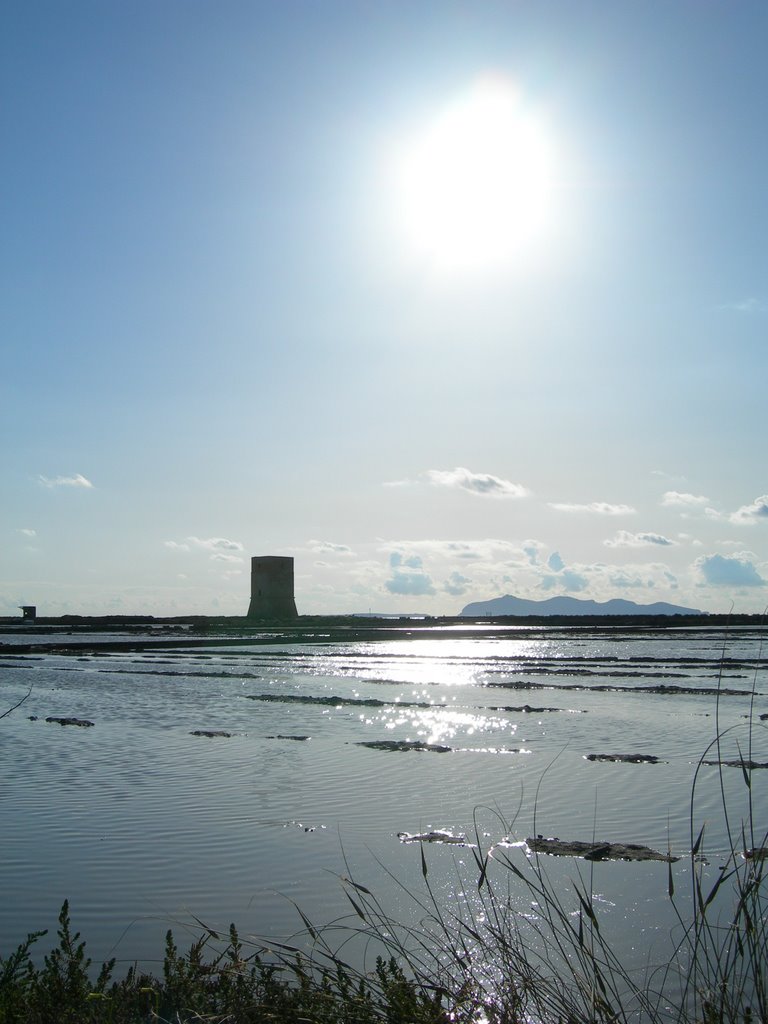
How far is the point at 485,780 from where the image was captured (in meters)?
10.3

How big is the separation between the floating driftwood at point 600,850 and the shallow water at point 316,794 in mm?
165

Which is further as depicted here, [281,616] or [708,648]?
[281,616]

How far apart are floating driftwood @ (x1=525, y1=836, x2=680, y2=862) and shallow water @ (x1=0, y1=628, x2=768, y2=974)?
0.17 meters

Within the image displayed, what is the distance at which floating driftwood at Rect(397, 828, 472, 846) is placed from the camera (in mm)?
7543

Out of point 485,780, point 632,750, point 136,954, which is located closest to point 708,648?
point 632,750

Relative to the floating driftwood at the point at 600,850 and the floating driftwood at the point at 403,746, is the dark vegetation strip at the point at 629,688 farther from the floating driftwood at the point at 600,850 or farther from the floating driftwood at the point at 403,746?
the floating driftwood at the point at 600,850

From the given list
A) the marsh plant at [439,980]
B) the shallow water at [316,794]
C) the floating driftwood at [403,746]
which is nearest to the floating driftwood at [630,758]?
the shallow water at [316,794]

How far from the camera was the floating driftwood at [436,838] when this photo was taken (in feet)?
24.7

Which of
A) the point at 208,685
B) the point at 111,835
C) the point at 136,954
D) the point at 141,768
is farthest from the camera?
the point at 208,685

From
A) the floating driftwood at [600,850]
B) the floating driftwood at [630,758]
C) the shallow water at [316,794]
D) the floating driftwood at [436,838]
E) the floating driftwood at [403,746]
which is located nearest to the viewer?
the shallow water at [316,794]

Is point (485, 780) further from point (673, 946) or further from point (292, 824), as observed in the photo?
point (673, 946)

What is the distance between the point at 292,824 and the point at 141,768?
12.1 feet

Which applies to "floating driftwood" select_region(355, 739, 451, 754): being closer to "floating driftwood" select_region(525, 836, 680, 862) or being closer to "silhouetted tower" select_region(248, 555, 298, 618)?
"floating driftwood" select_region(525, 836, 680, 862)

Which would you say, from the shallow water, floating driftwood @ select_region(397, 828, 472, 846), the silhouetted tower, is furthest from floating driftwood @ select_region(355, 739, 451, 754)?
the silhouetted tower
